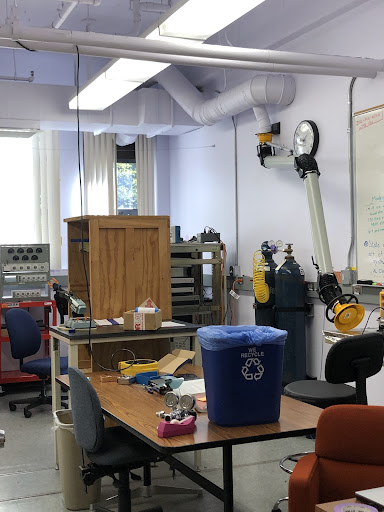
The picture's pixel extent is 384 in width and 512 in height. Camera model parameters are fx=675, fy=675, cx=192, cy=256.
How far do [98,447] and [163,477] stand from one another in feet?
3.94

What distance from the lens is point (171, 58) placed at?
165 inches

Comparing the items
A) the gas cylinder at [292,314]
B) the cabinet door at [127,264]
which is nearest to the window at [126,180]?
the gas cylinder at [292,314]

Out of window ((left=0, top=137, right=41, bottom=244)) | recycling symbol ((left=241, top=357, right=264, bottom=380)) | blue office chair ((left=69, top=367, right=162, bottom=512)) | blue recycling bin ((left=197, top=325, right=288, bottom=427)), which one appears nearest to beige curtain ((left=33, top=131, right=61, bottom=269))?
window ((left=0, top=137, right=41, bottom=244))

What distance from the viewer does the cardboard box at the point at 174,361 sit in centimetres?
371

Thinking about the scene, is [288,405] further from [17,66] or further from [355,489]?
[17,66]

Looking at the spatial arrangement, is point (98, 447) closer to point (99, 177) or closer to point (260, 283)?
point (260, 283)

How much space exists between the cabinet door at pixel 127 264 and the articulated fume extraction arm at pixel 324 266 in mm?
1080

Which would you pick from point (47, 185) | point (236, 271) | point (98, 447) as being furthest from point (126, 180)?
point (98, 447)

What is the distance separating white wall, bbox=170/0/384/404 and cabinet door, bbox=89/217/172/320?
1588mm

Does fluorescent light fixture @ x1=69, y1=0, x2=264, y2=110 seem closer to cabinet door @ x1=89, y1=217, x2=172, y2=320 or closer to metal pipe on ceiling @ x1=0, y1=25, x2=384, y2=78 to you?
metal pipe on ceiling @ x1=0, y1=25, x2=384, y2=78

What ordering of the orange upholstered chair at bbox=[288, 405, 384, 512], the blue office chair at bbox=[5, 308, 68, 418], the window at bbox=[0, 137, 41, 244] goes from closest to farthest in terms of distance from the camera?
the orange upholstered chair at bbox=[288, 405, 384, 512] → the blue office chair at bbox=[5, 308, 68, 418] → the window at bbox=[0, 137, 41, 244]

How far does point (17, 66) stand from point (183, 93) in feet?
6.31

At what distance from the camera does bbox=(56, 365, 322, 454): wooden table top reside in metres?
2.50

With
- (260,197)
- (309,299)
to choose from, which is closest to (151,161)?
(260,197)
